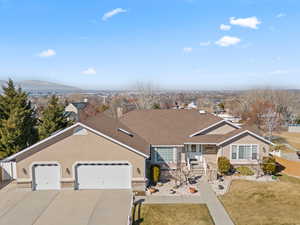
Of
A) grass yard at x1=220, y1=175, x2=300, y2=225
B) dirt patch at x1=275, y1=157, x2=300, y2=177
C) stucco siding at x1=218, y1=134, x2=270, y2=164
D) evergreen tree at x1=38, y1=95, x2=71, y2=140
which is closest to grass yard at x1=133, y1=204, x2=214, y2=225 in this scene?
grass yard at x1=220, y1=175, x2=300, y2=225

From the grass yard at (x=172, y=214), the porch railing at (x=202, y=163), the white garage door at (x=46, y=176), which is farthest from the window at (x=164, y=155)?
the white garage door at (x=46, y=176)

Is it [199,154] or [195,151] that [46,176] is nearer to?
[195,151]

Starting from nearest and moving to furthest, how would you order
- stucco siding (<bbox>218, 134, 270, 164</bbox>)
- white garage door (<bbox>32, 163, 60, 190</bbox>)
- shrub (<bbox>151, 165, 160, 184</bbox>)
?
1. white garage door (<bbox>32, 163, 60, 190</bbox>)
2. shrub (<bbox>151, 165, 160, 184</bbox>)
3. stucco siding (<bbox>218, 134, 270, 164</bbox>)

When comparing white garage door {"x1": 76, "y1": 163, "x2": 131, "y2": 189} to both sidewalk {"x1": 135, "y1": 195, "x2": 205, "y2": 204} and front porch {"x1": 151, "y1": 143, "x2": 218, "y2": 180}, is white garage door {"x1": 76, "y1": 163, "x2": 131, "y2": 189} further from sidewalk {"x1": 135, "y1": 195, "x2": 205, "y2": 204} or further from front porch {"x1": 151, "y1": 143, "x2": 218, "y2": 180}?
front porch {"x1": 151, "y1": 143, "x2": 218, "y2": 180}

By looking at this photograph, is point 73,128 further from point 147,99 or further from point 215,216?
point 147,99

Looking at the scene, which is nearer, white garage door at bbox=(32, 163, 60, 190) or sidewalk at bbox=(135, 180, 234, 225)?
sidewalk at bbox=(135, 180, 234, 225)

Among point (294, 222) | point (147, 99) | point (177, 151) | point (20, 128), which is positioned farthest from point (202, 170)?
point (147, 99)
